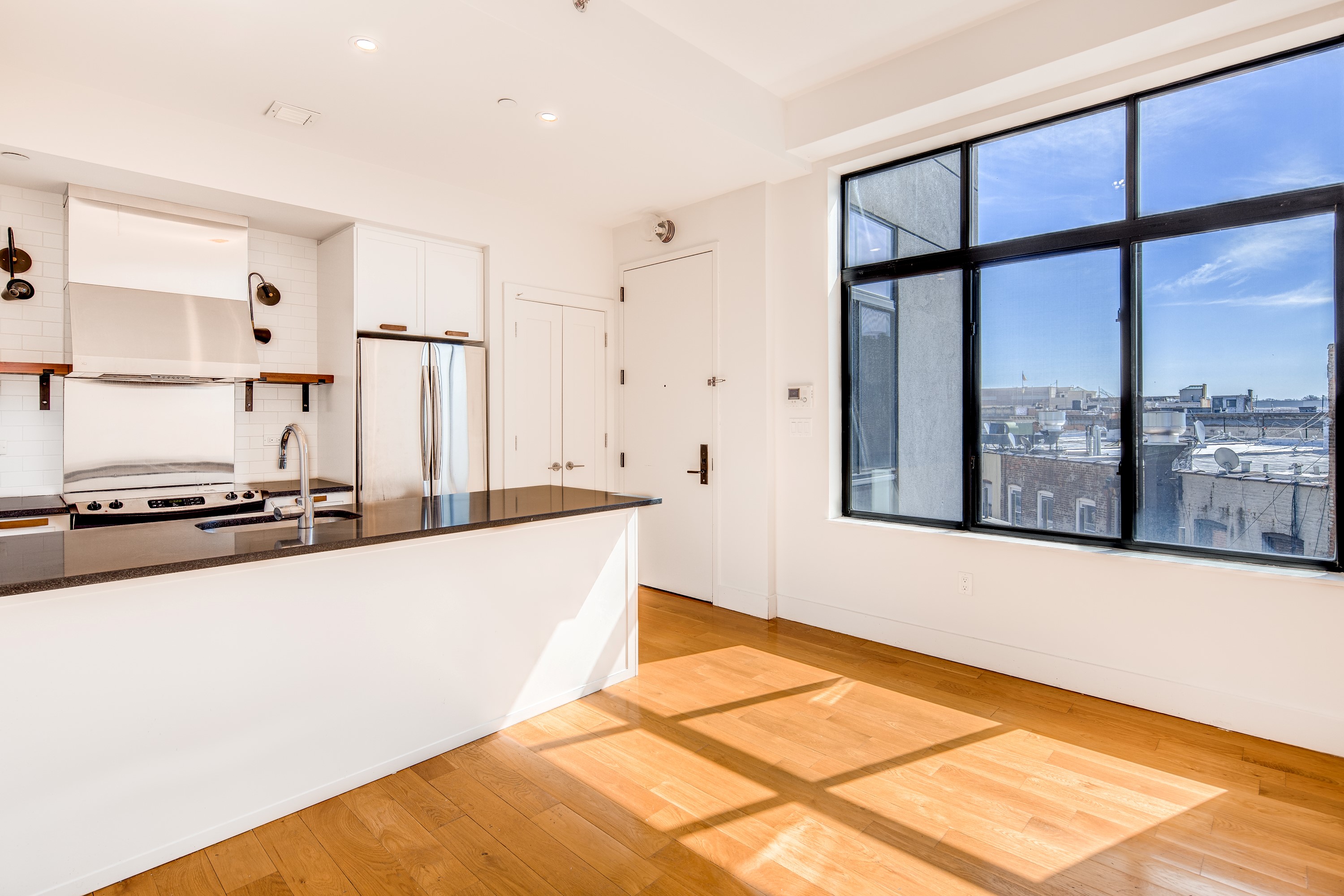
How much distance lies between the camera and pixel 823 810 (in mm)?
2236

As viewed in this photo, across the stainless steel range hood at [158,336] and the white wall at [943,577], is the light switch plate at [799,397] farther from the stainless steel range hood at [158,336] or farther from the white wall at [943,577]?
the stainless steel range hood at [158,336]

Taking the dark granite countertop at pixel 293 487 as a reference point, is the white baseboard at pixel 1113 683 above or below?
below

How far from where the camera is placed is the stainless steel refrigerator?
405 centimetres

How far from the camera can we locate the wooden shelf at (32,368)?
3.23m

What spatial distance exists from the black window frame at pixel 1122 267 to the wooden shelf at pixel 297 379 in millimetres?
3302

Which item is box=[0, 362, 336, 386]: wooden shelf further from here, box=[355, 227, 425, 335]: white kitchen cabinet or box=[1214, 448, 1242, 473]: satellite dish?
box=[1214, 448, 1242, 473]: satellite dish

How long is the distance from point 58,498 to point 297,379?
4.23 ft

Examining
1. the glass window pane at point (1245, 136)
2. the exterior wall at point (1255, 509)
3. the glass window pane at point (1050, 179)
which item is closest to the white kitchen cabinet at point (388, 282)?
the glass window pane at point (1050, 179)

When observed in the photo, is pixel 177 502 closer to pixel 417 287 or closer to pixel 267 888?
pixel 417 287

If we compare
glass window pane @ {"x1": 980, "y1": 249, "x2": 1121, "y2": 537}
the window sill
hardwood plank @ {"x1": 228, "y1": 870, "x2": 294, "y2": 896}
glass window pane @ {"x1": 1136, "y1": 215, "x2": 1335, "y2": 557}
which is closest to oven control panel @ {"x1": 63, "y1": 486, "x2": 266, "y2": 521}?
hardwood plank @ {"x1": 228, "y1": 870, "x2": 294, "y2": 896}

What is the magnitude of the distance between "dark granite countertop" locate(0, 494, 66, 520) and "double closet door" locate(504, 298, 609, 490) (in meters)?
2.30

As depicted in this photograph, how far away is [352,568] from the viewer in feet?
7.65

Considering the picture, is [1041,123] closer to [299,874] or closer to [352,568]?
[352,568]

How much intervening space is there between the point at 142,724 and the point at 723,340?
3595 millimetres
